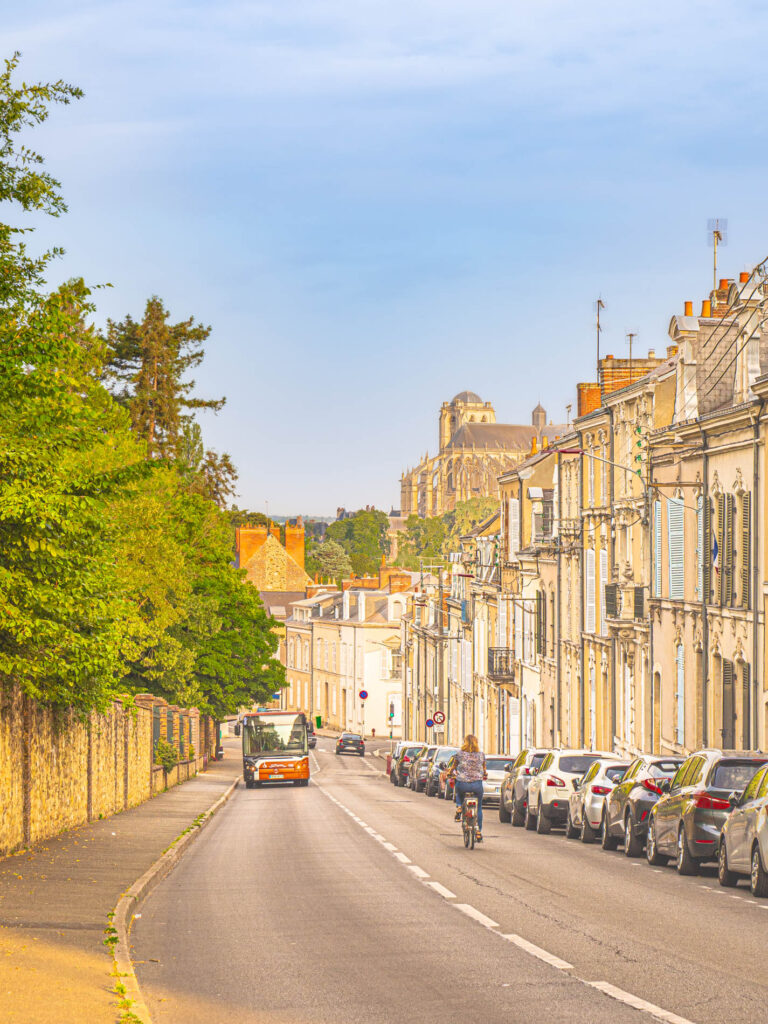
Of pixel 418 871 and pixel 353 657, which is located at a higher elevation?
pixel 353 657

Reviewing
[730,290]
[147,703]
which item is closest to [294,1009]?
[730,290]

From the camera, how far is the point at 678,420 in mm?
37688

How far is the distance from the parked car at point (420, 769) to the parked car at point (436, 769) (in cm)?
88

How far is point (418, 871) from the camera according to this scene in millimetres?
19938

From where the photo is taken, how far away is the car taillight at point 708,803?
18.8 metres

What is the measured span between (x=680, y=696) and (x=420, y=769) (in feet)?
54.7

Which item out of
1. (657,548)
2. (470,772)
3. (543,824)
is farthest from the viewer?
(657,548)

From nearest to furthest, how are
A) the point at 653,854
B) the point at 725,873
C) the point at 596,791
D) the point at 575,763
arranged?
the point at 725,873, the point at 653,854, the point at 596,791, the point at 575,763

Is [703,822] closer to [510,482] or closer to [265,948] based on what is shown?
[265,948]

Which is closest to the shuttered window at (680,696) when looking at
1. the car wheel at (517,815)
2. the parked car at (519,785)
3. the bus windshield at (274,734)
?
the parked car at (519,785)

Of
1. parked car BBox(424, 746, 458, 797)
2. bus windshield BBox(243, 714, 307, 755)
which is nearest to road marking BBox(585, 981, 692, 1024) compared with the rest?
parked car BBox(424, 746, 458, 797)

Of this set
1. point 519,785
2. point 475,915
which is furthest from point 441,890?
point 519,785

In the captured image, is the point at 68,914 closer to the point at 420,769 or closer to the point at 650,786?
the point at 650,786

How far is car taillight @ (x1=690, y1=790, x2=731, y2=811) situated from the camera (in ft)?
61.8
